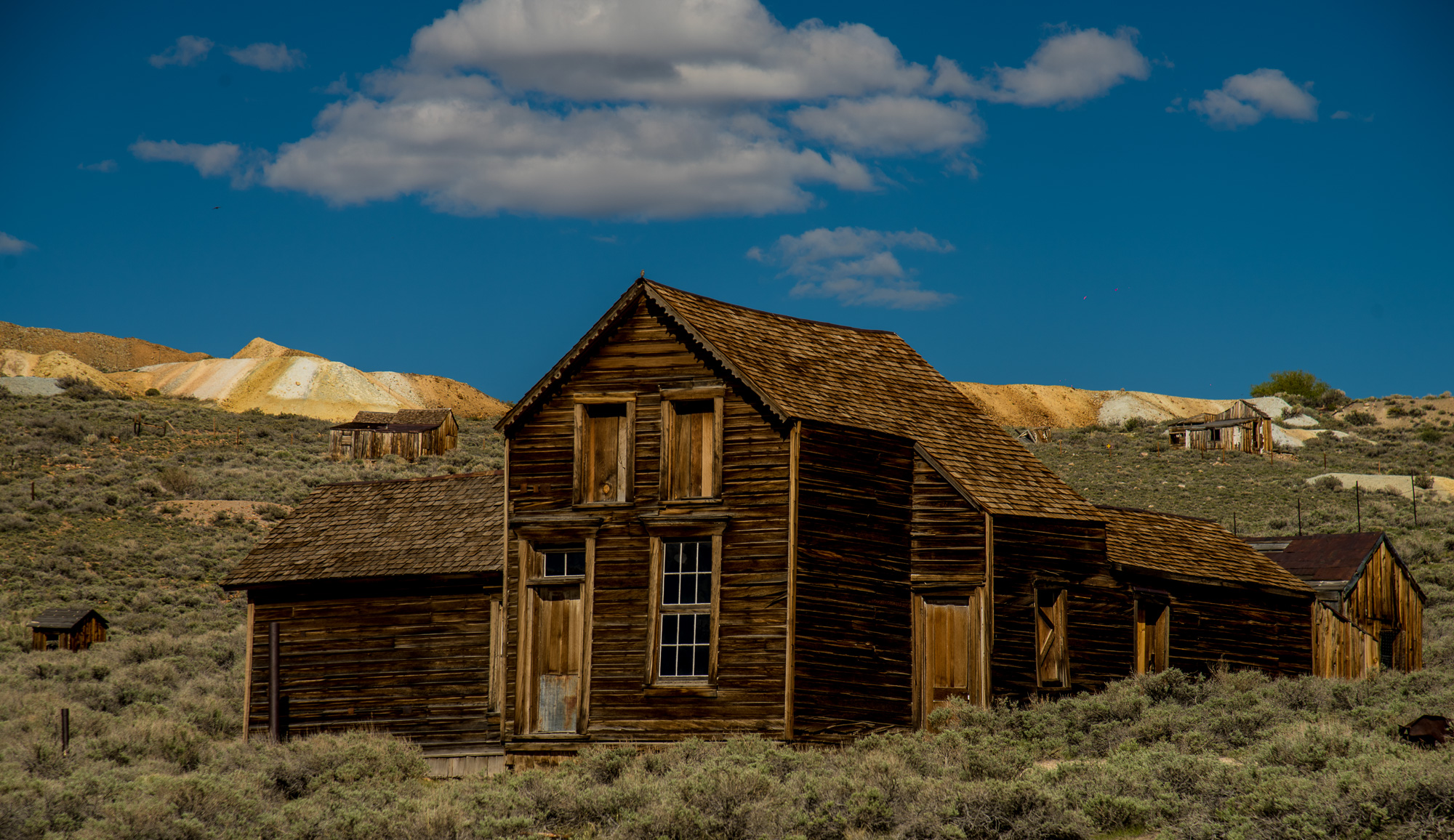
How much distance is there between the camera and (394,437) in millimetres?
68875

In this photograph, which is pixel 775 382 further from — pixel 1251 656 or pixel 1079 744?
pixel 1251 656

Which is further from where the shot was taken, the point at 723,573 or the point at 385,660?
the point at 385,660

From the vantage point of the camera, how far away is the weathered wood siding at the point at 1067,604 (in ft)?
69.4

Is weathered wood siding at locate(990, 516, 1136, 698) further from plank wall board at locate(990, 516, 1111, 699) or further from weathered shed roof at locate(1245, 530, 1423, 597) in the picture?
weathered shed roof at locate(1245, 530, 1423, 597)

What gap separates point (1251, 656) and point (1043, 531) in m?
7.46

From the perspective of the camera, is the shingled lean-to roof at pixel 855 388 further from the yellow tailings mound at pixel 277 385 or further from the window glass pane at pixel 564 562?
the yellow tailings mound at pixel 277 385

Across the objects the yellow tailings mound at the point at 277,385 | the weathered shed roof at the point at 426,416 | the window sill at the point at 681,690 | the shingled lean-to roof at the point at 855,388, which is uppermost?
the yellow tailings mound at the point at 277,385

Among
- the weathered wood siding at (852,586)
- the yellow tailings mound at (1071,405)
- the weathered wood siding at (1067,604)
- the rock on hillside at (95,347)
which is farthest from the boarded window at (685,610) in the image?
the rock on hillside at (95,347)

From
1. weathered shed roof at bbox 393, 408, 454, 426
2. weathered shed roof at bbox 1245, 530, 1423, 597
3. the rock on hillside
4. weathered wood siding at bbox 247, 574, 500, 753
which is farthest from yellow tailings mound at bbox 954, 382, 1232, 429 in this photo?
weathered wood siding at bbox 247, 574, 500, 753

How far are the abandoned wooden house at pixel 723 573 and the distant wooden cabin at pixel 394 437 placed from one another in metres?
44.3

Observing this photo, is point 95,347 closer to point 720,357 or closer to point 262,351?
point 262,351

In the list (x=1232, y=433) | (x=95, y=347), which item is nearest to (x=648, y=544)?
(x=1232, y=433)

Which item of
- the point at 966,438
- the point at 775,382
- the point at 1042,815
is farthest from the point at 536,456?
the point at 1042,815

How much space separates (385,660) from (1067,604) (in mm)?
11765
